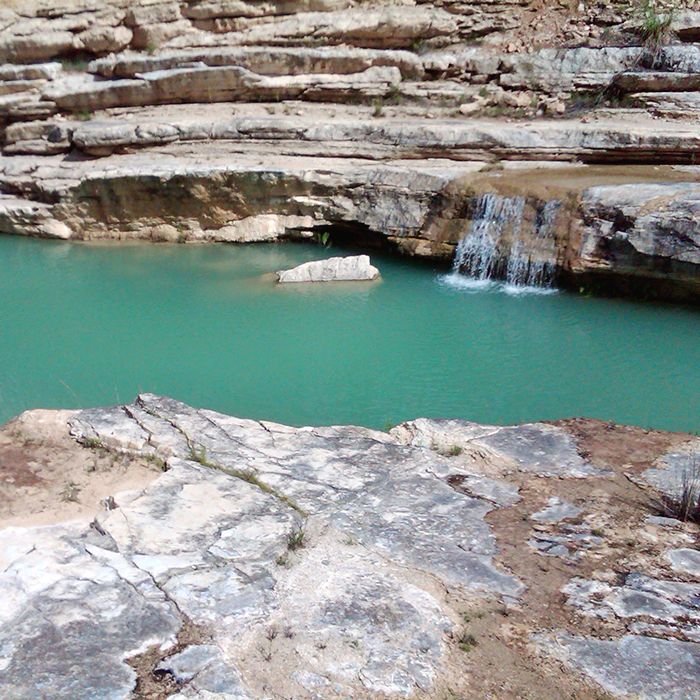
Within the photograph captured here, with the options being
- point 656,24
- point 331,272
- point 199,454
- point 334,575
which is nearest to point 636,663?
point 334,575

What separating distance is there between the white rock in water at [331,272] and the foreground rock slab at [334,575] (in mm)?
6424

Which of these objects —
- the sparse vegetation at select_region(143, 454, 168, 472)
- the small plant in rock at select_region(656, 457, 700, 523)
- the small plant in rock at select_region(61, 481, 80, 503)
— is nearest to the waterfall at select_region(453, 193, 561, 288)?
the small plant in rock at select_region(656, 457, 700, 523)

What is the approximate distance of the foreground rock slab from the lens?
342 centimetres

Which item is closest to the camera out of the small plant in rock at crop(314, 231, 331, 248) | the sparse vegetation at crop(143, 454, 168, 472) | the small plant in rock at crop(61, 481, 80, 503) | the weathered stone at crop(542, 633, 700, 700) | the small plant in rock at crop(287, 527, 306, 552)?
the weathered stone at crop(542, 633, 700, 700)

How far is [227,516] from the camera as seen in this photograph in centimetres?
455

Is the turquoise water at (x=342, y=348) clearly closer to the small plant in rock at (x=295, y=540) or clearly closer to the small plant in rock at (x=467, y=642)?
the small plant in rock at (x=295, y=540)

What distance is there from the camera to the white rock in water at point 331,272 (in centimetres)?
1197

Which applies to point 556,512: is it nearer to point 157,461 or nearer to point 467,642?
point 467,642

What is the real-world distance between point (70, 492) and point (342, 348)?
5182mm

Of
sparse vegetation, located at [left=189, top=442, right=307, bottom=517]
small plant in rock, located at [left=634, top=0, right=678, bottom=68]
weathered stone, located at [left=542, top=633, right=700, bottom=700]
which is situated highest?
small plant in rock, located at [left=634, top=0, right=678, bottom=68]

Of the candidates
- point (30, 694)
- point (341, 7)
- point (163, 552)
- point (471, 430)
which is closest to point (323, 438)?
point (471, 430)

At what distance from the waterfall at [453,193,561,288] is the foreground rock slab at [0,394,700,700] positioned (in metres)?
6.07

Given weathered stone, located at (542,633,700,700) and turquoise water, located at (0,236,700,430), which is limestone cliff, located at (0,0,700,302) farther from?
weathered stone, located at (542,633,700,700)

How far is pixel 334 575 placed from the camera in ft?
13.5
